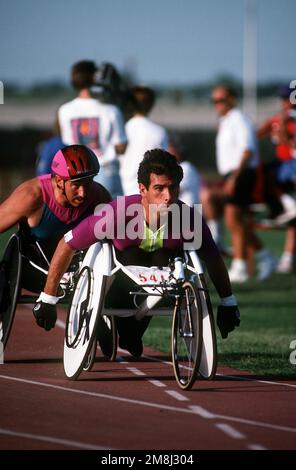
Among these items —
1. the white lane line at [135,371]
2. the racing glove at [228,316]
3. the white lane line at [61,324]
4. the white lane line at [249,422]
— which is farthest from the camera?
the white lane line at [61,324]

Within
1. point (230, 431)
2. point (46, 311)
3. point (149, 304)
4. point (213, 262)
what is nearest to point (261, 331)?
point (213, 262)

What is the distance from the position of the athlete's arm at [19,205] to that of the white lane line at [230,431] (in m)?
2.72

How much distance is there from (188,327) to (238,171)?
9152mm

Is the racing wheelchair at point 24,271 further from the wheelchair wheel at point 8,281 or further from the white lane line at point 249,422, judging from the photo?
the white lane line at point 249,422

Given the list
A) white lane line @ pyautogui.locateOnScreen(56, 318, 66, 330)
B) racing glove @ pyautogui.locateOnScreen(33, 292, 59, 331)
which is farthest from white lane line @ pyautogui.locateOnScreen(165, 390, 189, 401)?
white lane line @ pyautogui.locateOnScreen(56, 318, 66, 330)

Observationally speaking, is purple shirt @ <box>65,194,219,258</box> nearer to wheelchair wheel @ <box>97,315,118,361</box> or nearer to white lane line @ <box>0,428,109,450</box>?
wheelchair wheel @ <box>97,315,118,361</box>

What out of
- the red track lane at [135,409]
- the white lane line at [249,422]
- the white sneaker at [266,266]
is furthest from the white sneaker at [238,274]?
the white lane line at [249,422]

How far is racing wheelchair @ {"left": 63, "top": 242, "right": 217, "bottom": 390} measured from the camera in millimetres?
8547

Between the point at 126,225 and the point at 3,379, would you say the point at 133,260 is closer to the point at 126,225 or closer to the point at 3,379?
the point at 126,225

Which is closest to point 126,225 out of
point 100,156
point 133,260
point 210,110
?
point 133,260

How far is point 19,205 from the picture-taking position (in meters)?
9.35

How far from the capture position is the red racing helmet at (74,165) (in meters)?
9.24

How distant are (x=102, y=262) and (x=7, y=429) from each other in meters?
2.01

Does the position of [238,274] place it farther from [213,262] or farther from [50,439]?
[50,439]
